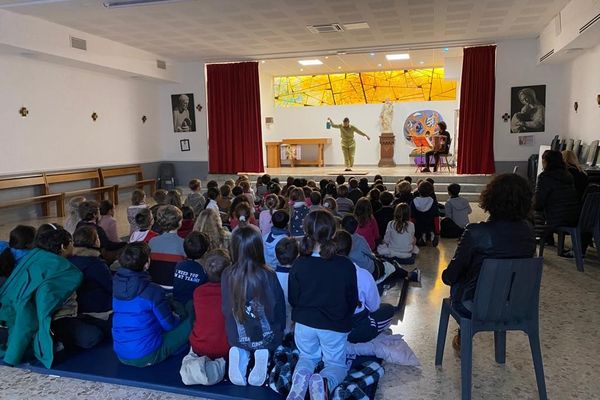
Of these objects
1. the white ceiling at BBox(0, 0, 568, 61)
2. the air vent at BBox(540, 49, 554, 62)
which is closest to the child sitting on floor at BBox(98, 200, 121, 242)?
the white ceiling at BBox(0, 0, 568, 61)

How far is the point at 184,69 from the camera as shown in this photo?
1212 cm

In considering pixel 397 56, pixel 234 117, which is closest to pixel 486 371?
pixel 234 117

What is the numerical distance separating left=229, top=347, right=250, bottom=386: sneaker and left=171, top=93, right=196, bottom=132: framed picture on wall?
34.2 ft

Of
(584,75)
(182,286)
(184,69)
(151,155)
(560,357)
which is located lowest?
(560,357)

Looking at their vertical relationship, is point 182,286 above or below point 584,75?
below

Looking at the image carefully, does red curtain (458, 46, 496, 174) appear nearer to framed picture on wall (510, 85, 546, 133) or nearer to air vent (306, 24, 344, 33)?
framed picture on wall (510, 85, 546, 133)

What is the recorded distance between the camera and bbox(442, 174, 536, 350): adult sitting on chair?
8.09 feet

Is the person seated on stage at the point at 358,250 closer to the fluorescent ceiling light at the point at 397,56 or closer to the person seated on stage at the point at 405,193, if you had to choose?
the person seated on stage at the point at 405,193

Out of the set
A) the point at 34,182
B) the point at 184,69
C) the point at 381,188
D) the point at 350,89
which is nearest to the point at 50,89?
the point at 34,182

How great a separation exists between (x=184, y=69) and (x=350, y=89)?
576 centimetres

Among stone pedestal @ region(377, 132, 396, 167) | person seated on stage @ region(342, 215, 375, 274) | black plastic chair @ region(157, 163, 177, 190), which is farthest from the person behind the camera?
stone pedestal @ region(377, 132, 396, 167)

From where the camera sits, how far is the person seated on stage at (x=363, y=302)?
9.11 feet

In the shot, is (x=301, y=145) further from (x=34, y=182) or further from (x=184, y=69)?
(x=34, y=182)

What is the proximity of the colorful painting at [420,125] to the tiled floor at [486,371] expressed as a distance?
432 inches
